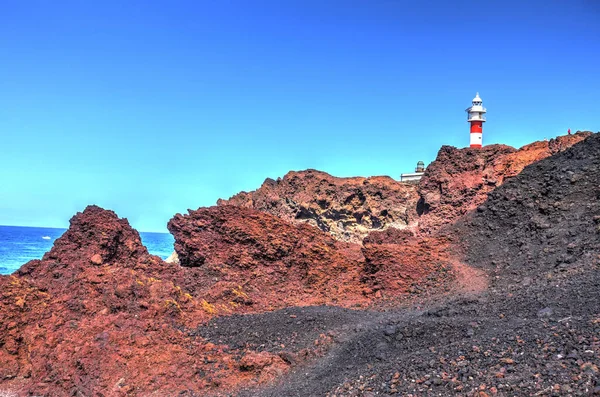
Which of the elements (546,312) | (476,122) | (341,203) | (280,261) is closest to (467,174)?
(341,203)

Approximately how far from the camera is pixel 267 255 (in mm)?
16609

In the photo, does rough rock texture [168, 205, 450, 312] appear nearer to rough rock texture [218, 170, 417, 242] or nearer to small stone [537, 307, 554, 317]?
small stone [537, 307, 554, 317]

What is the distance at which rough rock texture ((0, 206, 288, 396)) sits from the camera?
29.9 feet

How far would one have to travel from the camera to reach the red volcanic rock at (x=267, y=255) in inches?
632

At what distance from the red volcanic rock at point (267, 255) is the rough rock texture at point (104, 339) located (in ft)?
13.0

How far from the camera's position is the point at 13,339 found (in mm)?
10430

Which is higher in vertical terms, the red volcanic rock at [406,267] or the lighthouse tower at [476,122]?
the lighthouse tower at [476,122]

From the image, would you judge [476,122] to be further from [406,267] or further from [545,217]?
[406,267]

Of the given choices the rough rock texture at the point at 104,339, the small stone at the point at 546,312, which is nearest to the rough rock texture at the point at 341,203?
the rough rock texture at the point at 104,339

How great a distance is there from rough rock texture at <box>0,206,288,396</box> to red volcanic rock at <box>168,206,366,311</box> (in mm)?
3958

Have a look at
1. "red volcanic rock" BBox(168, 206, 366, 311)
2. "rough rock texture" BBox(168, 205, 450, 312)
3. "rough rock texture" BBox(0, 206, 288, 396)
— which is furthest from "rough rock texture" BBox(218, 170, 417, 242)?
"rough rock texture" BBox(0, 206, 288, 396)

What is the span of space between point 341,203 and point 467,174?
553 cm

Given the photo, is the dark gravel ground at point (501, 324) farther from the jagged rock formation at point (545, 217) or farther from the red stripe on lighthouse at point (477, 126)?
the red stripe on lighthouse at point (477, 126)

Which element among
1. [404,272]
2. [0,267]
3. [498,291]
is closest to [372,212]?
[404,272]
